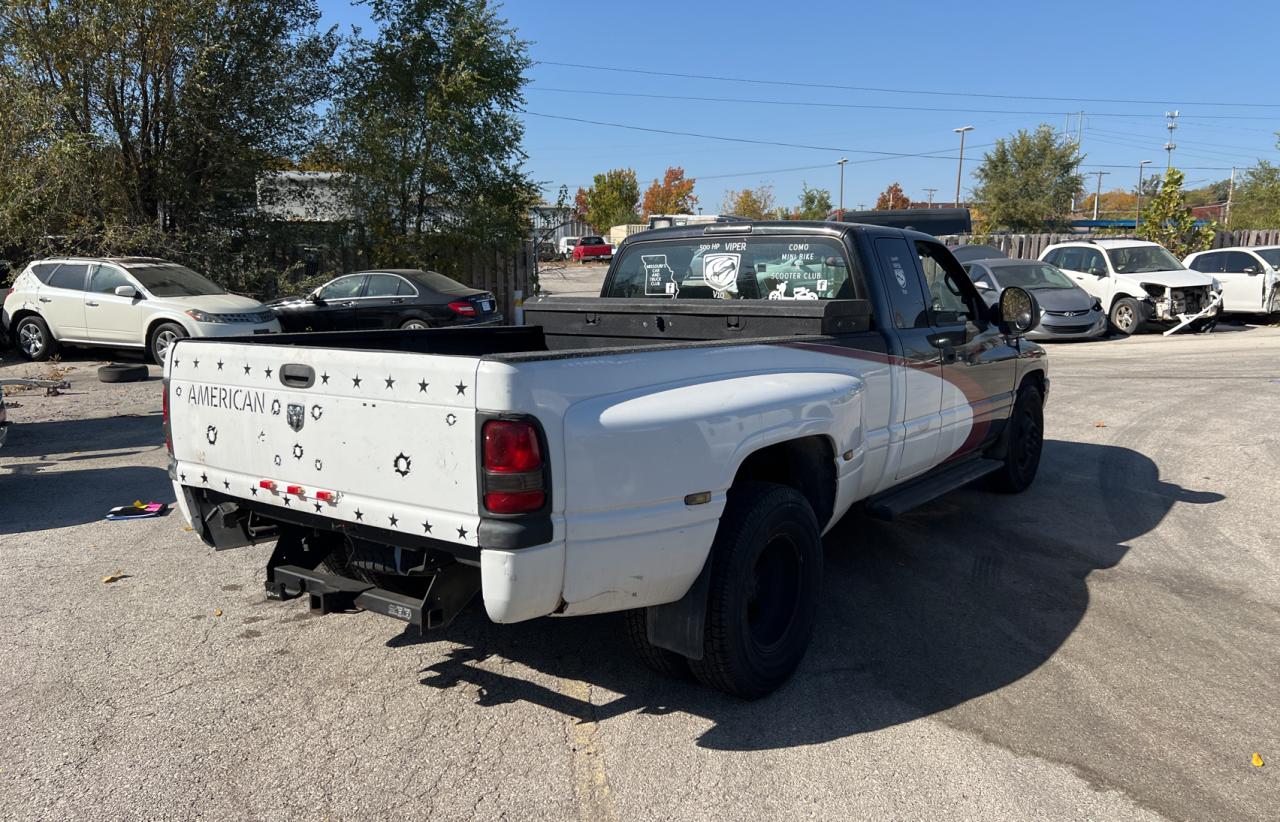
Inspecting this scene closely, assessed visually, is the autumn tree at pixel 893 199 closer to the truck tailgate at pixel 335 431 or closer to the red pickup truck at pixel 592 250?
the red pickup truck at pixel 592 250

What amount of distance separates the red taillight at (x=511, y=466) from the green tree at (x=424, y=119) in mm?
18648

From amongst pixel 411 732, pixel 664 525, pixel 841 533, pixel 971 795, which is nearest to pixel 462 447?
pixel 664 525

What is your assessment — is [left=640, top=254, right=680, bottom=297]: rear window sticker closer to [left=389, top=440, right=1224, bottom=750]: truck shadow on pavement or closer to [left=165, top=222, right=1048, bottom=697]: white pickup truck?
[left=165, top=222, right=1048, bottom=697]: white pickup truck

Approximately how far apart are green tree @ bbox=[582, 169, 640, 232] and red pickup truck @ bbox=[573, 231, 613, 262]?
8.59 metres

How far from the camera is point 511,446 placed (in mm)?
3100

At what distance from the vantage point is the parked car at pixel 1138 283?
1902 centimetres

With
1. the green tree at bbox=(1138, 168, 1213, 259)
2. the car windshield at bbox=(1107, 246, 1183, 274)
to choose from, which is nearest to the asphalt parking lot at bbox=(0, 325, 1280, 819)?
the car windshield at bbox=(1107, 246, 1183, 274)

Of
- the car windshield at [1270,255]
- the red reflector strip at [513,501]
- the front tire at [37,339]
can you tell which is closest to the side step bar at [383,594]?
the red reflector strip at [513,501]

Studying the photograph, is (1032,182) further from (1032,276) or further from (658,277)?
(658,277)

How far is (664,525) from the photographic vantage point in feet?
11.4

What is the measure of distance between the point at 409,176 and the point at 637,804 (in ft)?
64.1

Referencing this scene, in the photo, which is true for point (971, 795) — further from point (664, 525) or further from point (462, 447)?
point (462, 447)

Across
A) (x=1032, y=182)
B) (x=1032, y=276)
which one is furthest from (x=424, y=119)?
(x=1032, y=182)

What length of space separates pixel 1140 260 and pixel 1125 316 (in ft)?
5.01
